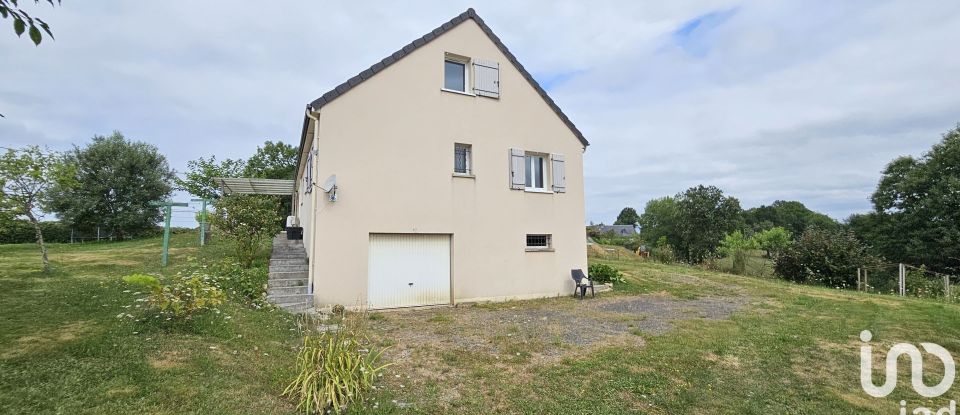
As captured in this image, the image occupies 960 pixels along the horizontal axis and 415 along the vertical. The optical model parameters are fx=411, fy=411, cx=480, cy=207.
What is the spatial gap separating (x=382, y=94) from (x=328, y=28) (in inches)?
106

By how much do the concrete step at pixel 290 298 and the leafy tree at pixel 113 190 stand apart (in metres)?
22.9

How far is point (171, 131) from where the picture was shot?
20.1m

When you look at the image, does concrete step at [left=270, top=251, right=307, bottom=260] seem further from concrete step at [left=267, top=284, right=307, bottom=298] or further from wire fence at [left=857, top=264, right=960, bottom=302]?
wire fence at [left=857, top=264, right=960, bottom=302]

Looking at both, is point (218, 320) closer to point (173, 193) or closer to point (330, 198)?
point (330, 198)

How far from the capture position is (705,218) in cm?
3247

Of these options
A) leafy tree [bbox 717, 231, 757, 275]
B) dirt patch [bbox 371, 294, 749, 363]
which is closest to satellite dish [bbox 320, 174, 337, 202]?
dirt patch [bbox 371, 294, 749, 363]

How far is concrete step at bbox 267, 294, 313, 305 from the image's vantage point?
29.0ft

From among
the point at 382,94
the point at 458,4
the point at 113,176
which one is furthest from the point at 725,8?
the point at 113,176

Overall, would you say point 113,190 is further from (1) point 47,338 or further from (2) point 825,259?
(2) point 825,259

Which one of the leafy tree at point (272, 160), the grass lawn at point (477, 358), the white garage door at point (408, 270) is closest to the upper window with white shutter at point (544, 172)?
the white garage door at point (408, 270)

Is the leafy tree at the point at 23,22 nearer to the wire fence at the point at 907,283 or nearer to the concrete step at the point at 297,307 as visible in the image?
the concrete step at the point at 297,307

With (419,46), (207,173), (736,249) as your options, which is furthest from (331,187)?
(207,173)

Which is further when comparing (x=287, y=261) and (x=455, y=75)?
(x=455, y=75)

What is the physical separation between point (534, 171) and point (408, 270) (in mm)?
4802
